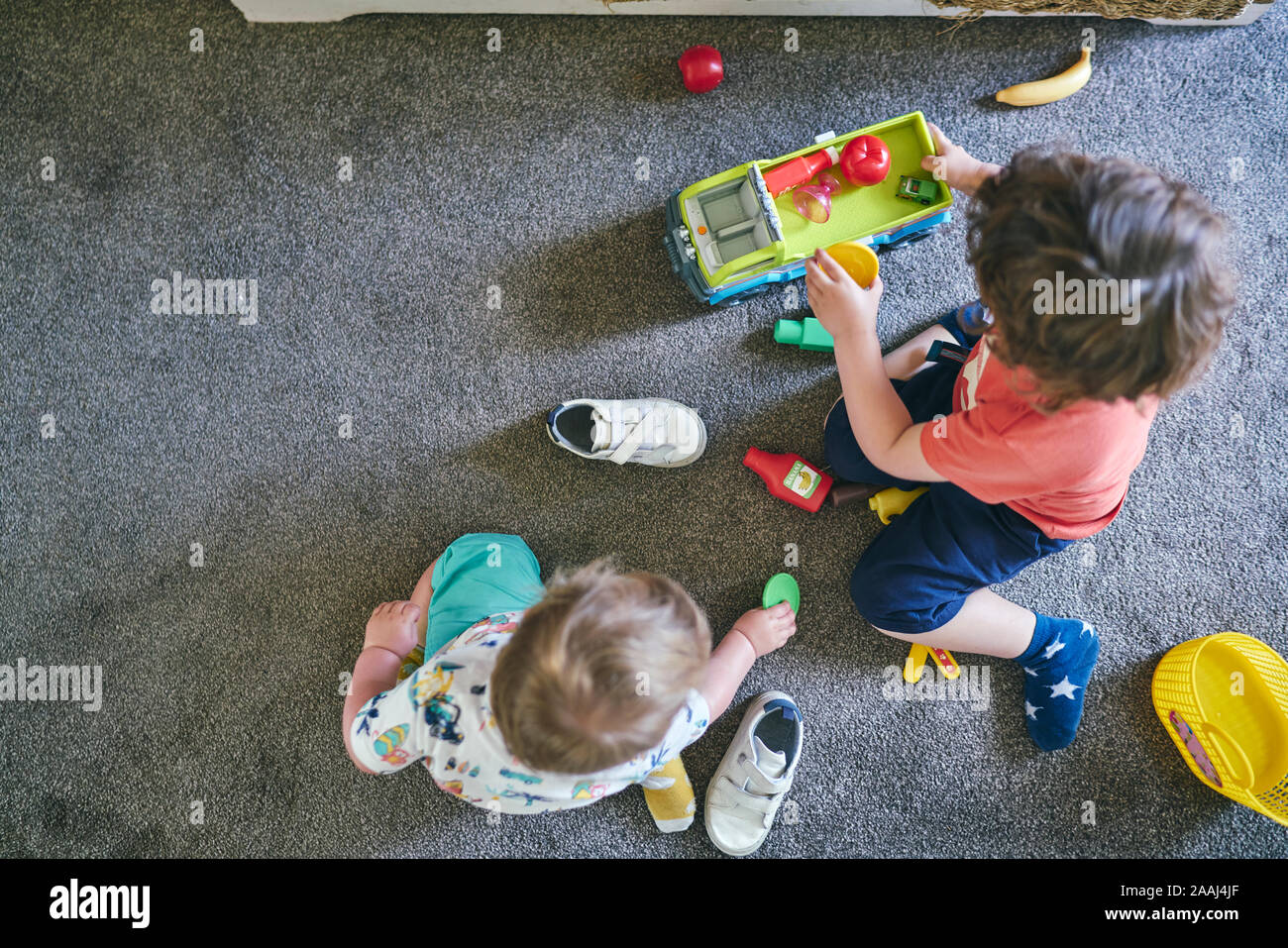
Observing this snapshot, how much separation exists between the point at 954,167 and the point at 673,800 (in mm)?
913

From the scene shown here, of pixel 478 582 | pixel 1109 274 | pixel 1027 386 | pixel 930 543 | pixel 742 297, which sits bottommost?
pixel 478 582

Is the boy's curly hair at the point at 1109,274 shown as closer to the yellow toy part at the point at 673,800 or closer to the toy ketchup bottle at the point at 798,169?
the toy ketchup bottle at the point at 798,169

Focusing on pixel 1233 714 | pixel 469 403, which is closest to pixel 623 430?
pixel 469 403

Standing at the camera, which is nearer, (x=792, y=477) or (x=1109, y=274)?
(x=1109, y=274)

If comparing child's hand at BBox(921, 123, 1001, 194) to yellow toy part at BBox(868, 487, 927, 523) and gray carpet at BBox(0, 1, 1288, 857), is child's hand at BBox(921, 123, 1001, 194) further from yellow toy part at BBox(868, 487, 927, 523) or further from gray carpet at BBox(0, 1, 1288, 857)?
yellow toy part at BBox(868, 487, 927, 523)

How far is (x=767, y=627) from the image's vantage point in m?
1.11

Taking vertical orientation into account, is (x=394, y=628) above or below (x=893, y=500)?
below

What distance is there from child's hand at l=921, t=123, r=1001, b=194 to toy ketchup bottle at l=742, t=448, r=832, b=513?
41cm

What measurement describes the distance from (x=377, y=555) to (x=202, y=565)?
25 centimetres

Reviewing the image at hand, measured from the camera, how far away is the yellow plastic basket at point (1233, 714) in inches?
41.6

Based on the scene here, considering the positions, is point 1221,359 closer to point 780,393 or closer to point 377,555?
point 780,393

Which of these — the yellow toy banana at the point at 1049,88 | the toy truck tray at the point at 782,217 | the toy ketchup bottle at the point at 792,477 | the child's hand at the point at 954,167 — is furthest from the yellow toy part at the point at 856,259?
the yellow toy banana at the point at 1049,88

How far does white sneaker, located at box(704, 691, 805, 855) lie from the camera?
1.09m

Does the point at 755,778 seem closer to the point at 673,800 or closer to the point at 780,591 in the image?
Answer: the point at 673,800
